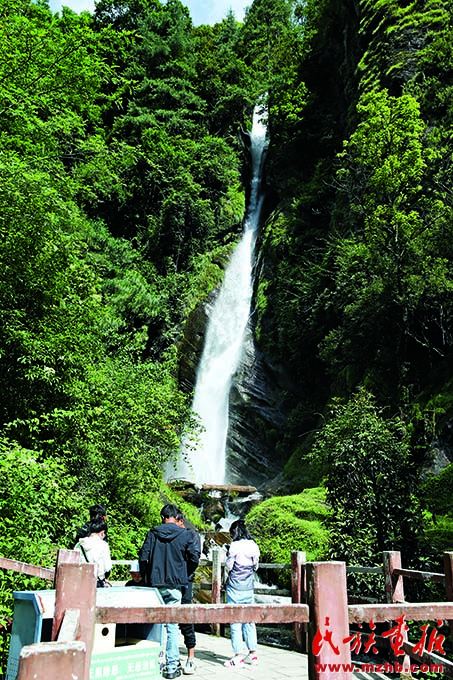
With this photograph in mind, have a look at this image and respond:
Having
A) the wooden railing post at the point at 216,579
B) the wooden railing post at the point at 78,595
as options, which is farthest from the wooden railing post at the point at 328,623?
the wooden railing post at the point at 216,579

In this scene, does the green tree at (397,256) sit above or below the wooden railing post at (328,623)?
above

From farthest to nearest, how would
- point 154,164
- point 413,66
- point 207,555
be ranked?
point 154,164 → point 413,66 → point 207,555

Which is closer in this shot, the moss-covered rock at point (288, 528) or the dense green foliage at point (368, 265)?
the dense green foliage at point (368, 265)

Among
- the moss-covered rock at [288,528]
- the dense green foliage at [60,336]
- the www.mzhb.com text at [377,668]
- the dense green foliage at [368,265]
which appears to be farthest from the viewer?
the moss-covered rock at [288,528]

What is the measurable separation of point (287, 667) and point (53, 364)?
508cm

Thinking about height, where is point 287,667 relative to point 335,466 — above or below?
below

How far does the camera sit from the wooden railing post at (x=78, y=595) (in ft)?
6.28

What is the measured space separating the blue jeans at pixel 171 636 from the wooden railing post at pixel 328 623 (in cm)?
283

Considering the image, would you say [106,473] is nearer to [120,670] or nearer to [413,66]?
[120,670]

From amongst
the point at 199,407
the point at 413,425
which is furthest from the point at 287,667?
the point at 199,407

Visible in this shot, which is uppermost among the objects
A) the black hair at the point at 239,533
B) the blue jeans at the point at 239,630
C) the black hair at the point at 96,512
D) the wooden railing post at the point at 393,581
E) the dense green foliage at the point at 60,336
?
the dense green foliage at the point at 60,336

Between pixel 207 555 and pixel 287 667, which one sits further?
pixel 207 555

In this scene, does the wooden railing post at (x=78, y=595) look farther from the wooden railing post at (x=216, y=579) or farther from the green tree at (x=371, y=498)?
the green tree at (x=371, y=498)

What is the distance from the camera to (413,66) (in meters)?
18.0
